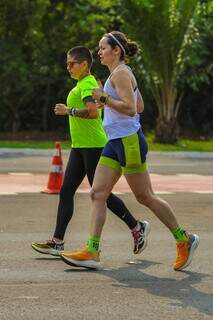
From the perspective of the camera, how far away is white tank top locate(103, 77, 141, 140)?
7.60 meters

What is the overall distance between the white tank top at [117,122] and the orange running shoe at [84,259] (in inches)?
38.0

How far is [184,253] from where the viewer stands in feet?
25.5

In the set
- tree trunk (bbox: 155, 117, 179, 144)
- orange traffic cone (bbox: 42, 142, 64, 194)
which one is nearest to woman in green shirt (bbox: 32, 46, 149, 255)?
orange traffic cone (bbox: 42, 142, 64, 194)

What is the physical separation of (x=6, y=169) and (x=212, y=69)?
13.9m

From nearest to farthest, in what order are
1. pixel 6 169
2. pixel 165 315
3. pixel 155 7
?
pixel 165 315 → pixel 6 169 → pixel 155 7

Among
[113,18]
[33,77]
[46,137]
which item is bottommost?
[46,137]

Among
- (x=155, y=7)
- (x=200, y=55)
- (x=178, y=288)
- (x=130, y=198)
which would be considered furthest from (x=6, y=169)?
(x=200, y=55)

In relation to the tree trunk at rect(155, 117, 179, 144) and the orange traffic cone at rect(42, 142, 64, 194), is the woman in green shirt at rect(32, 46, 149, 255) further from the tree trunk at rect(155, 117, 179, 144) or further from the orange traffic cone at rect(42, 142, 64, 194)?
the tree trunk at rect(155, 117, 179, 144)

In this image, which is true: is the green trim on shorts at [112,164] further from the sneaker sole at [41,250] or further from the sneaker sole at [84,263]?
the sneaker sole at [41,250]

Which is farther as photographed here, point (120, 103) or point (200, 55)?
point (200, 55)

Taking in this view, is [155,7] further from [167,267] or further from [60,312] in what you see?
[60,312]

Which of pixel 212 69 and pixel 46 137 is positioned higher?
pixel 212 69

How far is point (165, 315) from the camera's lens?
20.0ft

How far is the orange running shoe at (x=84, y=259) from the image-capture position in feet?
25.2
